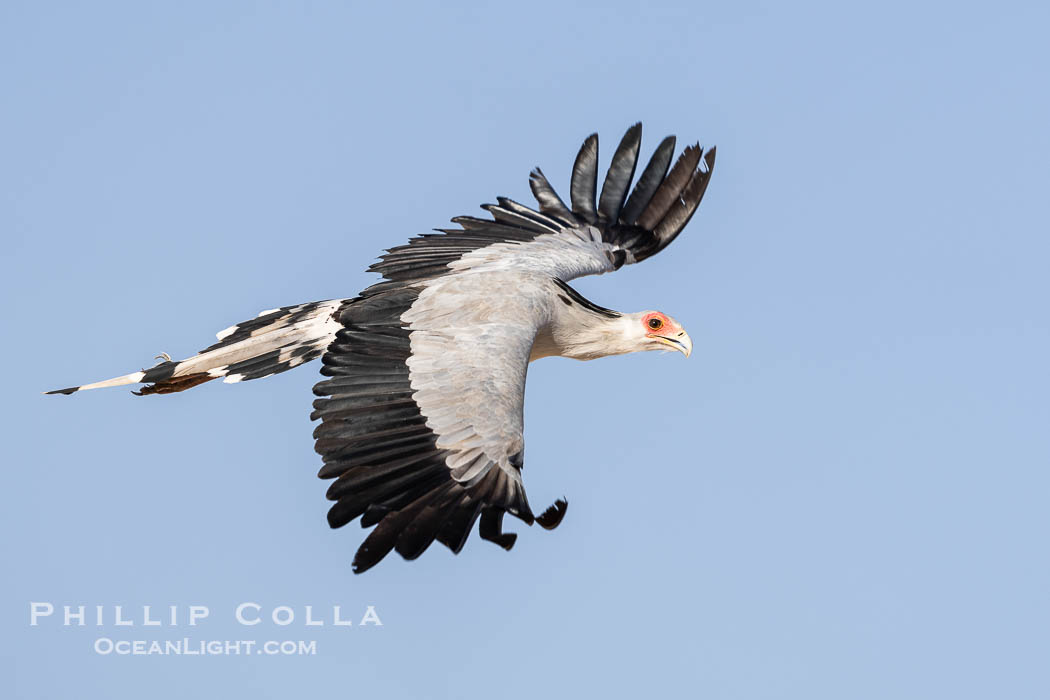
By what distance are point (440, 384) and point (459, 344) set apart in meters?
0.54

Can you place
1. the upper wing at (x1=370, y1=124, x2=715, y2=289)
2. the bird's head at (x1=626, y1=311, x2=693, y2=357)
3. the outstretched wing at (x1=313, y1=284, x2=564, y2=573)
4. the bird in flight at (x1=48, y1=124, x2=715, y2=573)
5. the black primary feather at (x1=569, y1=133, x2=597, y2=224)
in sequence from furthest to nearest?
the black primary feather at (x1=569, y1=133, x2=597, y2=224) < the upper wing at (x1=370, y1=124, x2=715, y2=289) < the bird's head at (x1=626, y1=311, x2=693, y2=357) < the bird in flight at (x1=48, y1=124, x2=715, y2=573) < the outstretched wing at (x1=313, y1=284, x2=564, y2=573)

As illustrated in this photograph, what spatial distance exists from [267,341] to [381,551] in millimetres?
3304

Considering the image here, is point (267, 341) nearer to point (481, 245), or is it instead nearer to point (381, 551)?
point (481, 245)

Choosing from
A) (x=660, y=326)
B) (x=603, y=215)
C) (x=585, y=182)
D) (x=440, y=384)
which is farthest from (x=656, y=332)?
(x=440, y=384)

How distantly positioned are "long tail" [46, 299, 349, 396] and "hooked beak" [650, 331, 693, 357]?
2.94 meters

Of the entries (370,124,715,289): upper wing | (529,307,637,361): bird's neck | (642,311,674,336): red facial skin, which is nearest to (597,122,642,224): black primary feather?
(370,124,715,289): upper wing

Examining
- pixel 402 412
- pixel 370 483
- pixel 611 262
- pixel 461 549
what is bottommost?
pixel 461 549

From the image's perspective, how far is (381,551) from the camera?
28.8ft

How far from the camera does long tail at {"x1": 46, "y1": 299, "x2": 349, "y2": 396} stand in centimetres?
1125

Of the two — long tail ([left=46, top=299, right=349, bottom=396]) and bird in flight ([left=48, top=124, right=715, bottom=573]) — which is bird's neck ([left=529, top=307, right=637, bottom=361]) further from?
long tail ([left=46, top=299, right=349, bottom=396])

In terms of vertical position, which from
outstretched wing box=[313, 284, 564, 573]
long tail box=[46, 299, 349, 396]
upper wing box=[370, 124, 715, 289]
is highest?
upper wing box=[370, 124, 715, 289]

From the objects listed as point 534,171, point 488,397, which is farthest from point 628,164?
point 488,397

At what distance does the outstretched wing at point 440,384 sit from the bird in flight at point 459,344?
12 mm

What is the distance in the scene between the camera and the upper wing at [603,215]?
1291 centimetres
